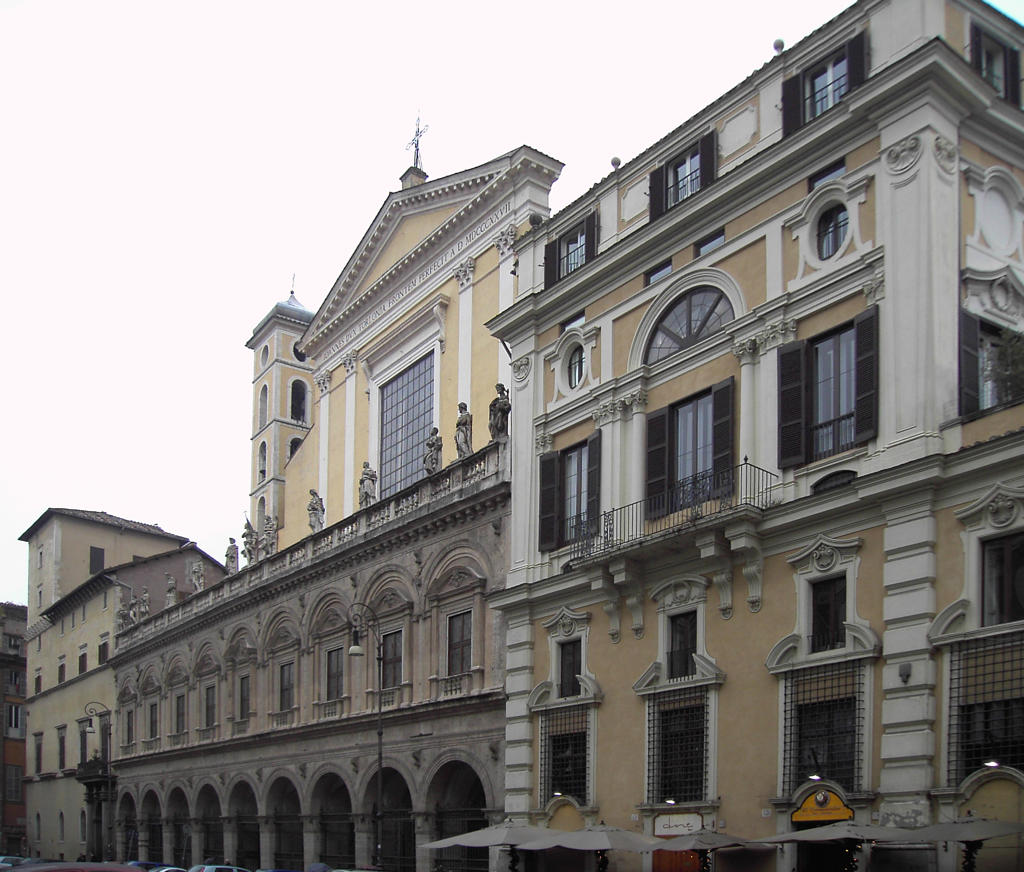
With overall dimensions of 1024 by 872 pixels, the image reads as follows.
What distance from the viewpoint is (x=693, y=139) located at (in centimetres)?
2780

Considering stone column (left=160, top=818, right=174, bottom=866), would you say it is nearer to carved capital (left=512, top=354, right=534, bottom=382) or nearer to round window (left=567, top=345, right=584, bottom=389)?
carved capital (left=512, top=354, right=534, bottom=382)

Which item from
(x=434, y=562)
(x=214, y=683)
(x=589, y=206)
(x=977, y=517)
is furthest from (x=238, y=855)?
(x=977, y=517)

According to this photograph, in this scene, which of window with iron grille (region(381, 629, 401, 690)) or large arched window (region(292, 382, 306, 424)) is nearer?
window with iron grille (region(381, 629, 401, 690))

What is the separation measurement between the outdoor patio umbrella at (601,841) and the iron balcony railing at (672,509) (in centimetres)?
531

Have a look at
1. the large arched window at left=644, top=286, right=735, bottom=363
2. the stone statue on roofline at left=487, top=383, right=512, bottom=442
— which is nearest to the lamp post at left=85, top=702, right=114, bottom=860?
the stone statue on roofline at left=487, top=383, right=512, bottom=442

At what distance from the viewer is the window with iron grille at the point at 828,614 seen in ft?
74.3

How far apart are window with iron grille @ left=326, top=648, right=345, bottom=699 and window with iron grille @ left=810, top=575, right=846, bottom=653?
2065 centimetres

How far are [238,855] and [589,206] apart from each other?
2767 centimetres

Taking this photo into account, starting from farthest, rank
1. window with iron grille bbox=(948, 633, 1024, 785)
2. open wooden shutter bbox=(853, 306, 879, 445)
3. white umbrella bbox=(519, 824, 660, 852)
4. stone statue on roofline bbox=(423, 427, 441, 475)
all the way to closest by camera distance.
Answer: stone statue on roofline bbox=(423, 427, 441, 475), white umbrella bbox=(519, 824, 660, 852), open wooden shutter bbox=(853, 306, 879, 445), window with iron grille bbox=(948, 633, 1024, 785)

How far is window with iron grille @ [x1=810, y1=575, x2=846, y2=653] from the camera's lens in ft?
74.3

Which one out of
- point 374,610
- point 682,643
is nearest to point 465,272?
point 374,610

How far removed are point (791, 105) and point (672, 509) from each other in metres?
7.93

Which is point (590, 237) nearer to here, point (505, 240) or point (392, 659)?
point (505, 240)

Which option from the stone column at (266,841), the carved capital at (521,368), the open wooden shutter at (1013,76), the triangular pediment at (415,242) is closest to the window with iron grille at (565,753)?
the carved capital at (521,368)
